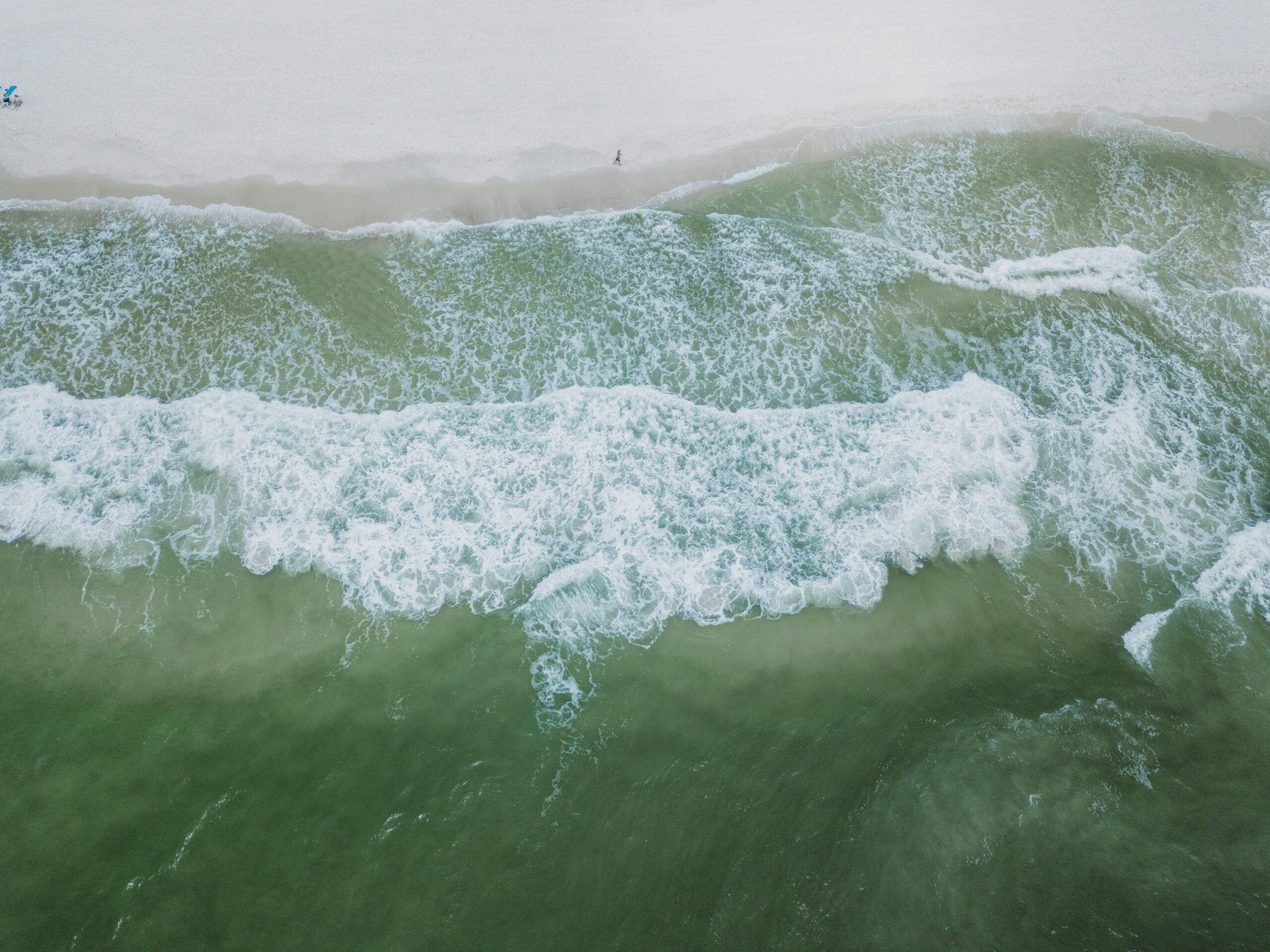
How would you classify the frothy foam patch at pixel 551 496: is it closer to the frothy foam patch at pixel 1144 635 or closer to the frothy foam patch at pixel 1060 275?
the frothy foam patch at pixel 1144 635

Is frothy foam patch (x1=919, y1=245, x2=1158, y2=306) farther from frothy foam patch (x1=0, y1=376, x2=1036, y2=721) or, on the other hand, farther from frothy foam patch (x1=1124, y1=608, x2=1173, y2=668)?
frothy foam patch (x1=1124, y1=608, x2=1173, y2=668)

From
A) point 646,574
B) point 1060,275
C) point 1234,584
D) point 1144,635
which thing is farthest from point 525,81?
point 1234,584

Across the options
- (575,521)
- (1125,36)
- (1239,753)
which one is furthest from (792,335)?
(1125,36)

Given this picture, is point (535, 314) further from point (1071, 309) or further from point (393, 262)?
point (1071, 309)

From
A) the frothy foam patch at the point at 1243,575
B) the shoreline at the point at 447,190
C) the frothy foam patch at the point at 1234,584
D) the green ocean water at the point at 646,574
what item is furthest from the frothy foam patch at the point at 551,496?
the shoreline at the point at 447,190

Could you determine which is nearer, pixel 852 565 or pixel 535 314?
pixel 852 565

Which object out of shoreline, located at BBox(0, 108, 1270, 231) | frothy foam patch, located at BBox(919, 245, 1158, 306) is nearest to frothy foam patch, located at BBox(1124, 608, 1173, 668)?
frothy foam patch, located at BBox(919, 245, 1158, 306)
